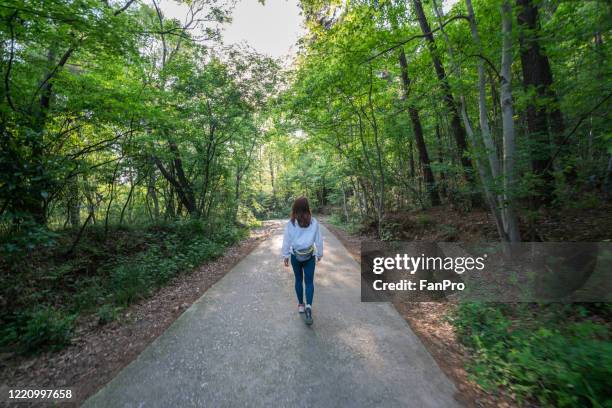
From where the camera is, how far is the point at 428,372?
2.75 metres

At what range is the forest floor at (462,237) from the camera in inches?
99.7

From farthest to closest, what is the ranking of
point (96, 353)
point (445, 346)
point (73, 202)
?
point (73, 202)
point (96, 353)
point (445, 346)

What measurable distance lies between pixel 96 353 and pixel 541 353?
5432 mm

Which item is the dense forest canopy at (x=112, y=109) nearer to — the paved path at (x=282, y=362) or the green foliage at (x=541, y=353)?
the paved path at (x=282, y=362)

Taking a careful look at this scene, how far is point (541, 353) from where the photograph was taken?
264 centimetres

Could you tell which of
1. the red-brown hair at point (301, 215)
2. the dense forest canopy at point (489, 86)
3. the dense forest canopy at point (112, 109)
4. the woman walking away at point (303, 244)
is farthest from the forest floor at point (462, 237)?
the dense forest canopy at point (112, 109)

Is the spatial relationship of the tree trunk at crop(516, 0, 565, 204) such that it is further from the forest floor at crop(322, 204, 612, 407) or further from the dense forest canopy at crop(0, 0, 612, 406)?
the forest floor at crop(322, 204, 612, 407)

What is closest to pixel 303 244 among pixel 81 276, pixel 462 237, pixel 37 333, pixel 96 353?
pixel 96 353

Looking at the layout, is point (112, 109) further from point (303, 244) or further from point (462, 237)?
point (462, 237)

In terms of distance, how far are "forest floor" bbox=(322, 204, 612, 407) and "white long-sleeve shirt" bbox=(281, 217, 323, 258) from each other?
1.96 metres

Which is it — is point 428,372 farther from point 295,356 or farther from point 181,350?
point 181,350

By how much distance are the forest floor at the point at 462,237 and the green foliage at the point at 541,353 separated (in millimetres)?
147

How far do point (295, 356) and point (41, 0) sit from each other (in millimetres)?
6483

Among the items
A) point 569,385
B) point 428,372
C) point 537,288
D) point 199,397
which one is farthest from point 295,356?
point 537,288
